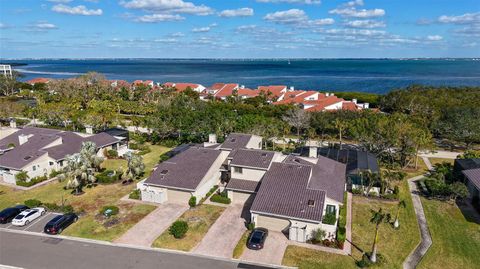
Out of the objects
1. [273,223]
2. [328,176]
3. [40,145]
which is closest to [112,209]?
[273,223]

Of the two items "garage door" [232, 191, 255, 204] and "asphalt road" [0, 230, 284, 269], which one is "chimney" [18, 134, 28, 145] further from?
"garage door" [232, 191, 255, 204]

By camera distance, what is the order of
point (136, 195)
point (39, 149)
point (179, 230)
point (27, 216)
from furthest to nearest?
point (39, 149), point (136, 195), point (27, 216), point (179, 230)

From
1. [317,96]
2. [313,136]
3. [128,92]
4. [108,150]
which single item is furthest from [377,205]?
[128,92]

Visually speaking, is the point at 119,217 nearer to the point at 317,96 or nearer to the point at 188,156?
the point at 188,156

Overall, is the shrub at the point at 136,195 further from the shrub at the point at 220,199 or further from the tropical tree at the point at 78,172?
the shrub at the point at 220,199

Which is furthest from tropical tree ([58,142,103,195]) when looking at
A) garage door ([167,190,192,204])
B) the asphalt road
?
garage door ([167,190,192,204])

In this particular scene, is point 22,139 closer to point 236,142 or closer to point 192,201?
point 192,201
